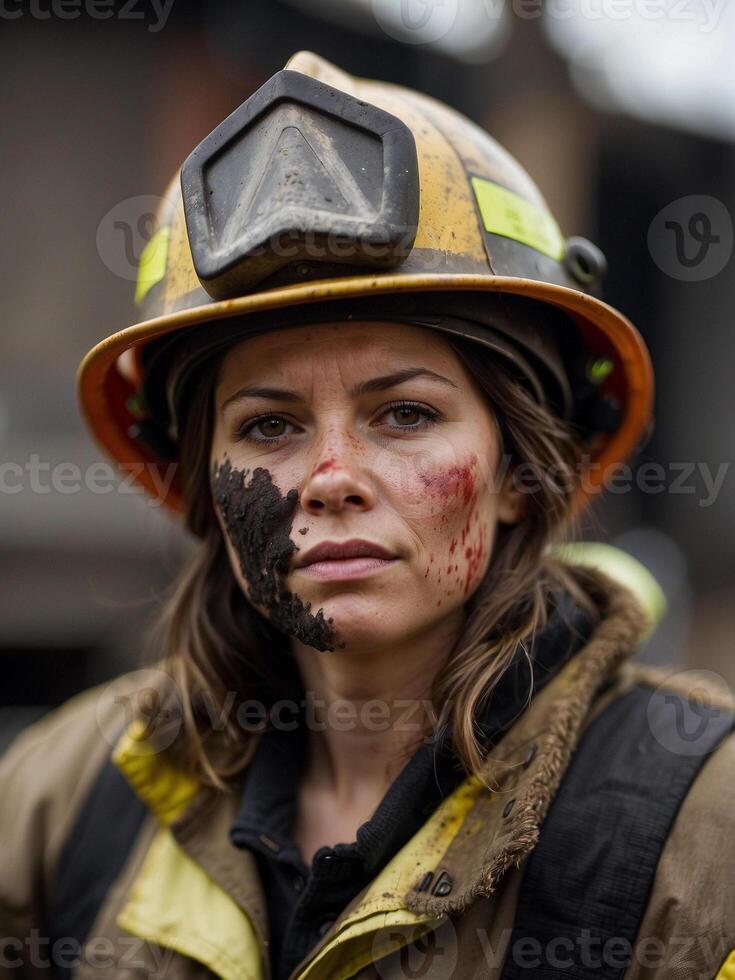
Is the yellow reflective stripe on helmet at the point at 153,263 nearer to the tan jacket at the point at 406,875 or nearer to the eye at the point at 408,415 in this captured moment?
the eye at the point at 408,415

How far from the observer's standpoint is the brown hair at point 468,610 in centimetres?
212

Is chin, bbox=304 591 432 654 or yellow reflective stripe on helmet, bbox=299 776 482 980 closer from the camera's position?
yellow reflective stripe on helmet, bbox=299 776 482 980

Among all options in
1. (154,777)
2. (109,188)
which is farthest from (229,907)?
(109,188)

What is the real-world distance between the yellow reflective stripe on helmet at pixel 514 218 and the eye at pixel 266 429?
0.61m

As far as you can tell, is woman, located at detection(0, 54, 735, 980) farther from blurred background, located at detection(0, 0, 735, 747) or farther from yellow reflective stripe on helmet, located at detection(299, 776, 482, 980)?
blurred background, located at detection(0, 0, 735, 747)

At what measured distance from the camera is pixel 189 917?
214 centimetres

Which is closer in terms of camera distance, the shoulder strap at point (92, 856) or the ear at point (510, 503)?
the ear at point (510, 503)

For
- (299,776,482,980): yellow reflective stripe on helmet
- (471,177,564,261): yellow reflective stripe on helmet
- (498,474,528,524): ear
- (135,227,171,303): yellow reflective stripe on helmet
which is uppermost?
(471,177,564,261): yellow reflective stripe on helmet

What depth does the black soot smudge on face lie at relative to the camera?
80.6 inches

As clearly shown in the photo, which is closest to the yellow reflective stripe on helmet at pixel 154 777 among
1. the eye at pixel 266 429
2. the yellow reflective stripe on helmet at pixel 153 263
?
the eye at pixel 266 429

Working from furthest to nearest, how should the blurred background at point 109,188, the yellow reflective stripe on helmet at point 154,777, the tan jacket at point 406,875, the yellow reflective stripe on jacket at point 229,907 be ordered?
the blurred background at point 109,188, the yellow reflective stripe on helmet at point 154,777, the yellow reflective stripe on jacket at point 229,907, the tan jacket at point 406,875

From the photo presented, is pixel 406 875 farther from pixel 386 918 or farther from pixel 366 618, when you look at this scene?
pixel 366 618

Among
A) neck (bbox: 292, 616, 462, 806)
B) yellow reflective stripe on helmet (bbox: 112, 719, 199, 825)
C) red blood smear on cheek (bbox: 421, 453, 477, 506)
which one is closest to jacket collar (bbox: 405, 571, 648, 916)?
neck (bbox: 292, 616, 462, 806)

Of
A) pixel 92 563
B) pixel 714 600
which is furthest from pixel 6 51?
pixel 714 600
